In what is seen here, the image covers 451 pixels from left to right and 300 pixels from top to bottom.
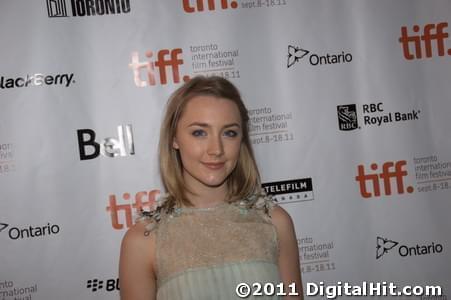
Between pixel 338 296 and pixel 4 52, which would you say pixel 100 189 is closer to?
pixel 4 52

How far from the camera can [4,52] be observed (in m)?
2.30

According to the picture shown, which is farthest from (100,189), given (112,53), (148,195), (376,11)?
(376,11)

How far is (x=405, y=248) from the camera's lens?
2.55 meters

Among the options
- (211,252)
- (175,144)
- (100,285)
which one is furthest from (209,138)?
(100,285)

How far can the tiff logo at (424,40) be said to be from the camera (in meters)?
2.55

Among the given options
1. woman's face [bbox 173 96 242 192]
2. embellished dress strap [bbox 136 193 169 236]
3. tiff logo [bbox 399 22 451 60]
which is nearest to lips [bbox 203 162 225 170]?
woman's face [bbox 173 96 242 192]

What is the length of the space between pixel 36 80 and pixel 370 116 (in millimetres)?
1923

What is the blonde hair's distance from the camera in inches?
68.3

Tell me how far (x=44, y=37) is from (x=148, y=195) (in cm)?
104

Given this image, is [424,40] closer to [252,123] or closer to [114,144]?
[252,123]

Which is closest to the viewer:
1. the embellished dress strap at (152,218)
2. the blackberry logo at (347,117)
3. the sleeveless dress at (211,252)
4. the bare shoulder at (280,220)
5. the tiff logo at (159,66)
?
the sleeveless dress at (211,252)

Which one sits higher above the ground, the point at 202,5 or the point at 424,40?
the point at 202,5

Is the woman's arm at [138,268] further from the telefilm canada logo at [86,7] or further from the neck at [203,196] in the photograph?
the telefilm canada logo at [86,7]

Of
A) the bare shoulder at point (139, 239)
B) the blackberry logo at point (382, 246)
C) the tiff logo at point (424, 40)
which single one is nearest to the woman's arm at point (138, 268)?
the bare shoulder at point (139, 239)
